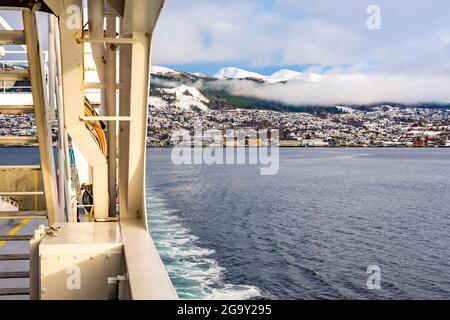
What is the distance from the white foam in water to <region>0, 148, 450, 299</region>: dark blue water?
5 centimetres

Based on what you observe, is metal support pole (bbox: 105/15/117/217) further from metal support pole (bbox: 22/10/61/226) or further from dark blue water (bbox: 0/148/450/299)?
dark blue water (bbox: 0/148/450/299)

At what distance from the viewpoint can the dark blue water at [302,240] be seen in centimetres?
2147

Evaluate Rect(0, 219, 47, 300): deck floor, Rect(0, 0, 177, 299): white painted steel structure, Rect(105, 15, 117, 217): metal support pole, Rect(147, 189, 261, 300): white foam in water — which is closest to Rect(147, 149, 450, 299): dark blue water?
Rect(147, 189, 261, 300): white foam in water

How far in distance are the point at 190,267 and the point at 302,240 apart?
9.13 metres

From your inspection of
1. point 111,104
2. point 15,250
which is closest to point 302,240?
point 15,250

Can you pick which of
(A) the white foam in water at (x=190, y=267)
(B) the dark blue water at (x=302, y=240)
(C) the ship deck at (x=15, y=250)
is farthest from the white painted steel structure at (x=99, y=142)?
(B) the dark blue water at (x=302, y=240)

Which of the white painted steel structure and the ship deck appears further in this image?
the ship deck

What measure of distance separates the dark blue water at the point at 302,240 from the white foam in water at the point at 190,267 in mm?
53

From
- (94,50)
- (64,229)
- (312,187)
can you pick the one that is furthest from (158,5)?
(312,187)

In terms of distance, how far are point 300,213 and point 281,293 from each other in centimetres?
1931

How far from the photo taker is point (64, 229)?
5.43m

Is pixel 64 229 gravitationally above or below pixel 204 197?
above

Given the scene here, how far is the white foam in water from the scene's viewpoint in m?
19.6
